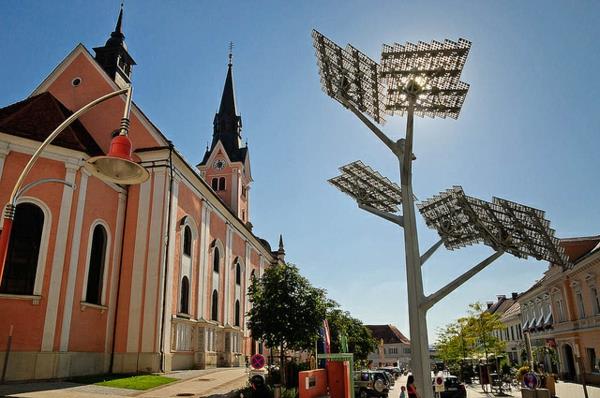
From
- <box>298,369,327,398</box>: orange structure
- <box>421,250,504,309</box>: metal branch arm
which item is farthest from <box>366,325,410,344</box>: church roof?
<box>421,250,504,309</box>: metal branch arm

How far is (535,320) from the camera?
52.1 meters

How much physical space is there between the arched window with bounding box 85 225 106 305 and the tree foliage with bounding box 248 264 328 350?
26.4ft

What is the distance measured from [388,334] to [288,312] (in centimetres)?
9623

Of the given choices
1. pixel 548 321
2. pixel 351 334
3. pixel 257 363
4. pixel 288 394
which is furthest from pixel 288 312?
pixel 548 321

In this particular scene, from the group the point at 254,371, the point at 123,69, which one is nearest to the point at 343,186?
the point at 254,371

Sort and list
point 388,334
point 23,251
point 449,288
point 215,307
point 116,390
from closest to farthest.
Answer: point 449,288 < point 116,390 < point 23,251 < point 215,307 < point 388,334

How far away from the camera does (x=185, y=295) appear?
94.4 ft

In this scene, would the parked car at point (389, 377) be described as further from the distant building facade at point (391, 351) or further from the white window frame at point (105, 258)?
the distant building facade at point (391, 351)

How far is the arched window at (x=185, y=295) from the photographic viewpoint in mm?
28383

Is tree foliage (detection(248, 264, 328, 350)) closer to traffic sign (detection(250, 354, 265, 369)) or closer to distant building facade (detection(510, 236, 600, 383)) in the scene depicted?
traffic sign (detection(250, 354, 265, 369))

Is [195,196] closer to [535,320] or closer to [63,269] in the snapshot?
[63,269]

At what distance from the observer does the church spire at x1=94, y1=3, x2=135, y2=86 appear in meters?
31.6

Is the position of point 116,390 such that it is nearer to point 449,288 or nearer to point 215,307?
point 449,288

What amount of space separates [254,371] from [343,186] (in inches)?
272
